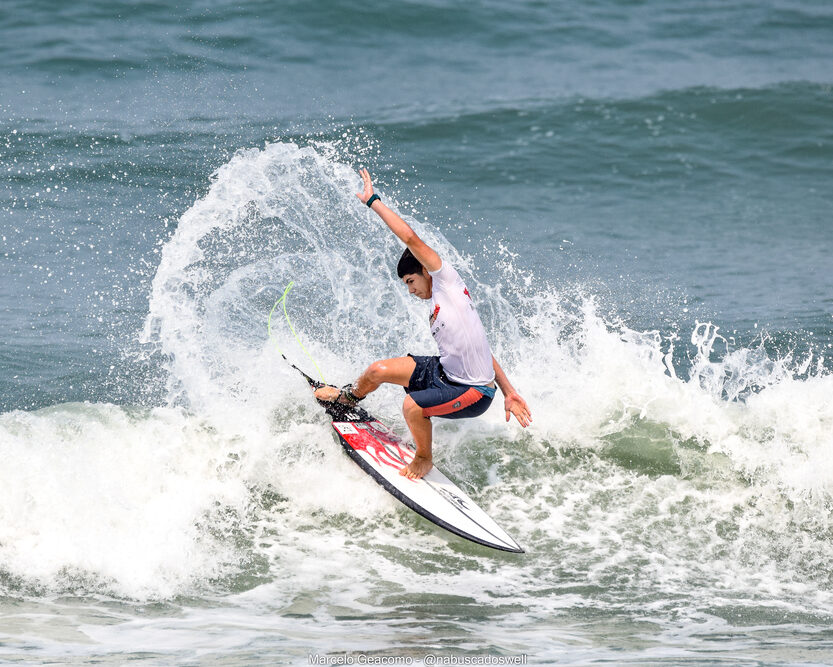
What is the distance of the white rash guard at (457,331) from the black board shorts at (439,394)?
0.07m

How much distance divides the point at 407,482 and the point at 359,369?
4.73 feet

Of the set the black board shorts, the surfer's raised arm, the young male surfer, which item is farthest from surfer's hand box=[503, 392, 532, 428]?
the surfer's raised arm

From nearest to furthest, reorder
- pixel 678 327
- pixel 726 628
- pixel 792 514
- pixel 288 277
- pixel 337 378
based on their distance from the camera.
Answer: pixel 726 628
pixel 792 514
pixel 337 378
pixel 288 277
pixel 678 327

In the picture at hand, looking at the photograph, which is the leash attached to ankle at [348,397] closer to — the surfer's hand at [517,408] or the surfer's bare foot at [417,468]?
the surfer's bare foot at [417,468]

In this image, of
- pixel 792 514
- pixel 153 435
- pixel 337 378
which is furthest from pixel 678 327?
pixel 153 435

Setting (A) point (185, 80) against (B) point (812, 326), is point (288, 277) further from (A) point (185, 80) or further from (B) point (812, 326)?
(A) point (185, 80)

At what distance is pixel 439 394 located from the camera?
6527mm

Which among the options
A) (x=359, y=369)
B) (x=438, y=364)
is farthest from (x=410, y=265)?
(x=359, y=369)

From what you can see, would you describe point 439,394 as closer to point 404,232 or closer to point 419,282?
point 419,282

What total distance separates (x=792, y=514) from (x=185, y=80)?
11.7 meters

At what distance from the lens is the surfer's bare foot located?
276 inches

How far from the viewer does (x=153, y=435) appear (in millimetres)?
7457

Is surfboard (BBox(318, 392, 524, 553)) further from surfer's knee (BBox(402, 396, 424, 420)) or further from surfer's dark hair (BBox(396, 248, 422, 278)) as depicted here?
surfer's dark hair (BBox(396, 248, 422, 278))

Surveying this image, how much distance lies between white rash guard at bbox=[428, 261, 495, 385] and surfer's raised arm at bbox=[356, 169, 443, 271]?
11 centimetres
